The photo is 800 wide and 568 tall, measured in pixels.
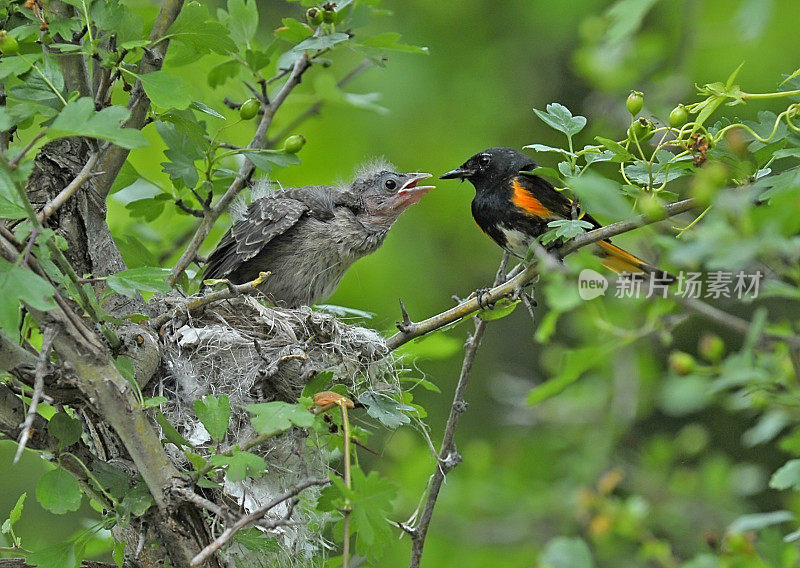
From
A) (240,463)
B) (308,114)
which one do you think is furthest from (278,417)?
(308,114)

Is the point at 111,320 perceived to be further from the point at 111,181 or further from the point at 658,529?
the point at 658,529

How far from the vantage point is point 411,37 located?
8031 millimetres

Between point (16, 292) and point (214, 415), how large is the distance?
0.65 metres

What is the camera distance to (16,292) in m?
2.02

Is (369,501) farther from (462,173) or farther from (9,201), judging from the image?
(462,173)

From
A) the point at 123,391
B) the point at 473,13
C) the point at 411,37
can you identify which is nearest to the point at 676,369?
the point at 123,391

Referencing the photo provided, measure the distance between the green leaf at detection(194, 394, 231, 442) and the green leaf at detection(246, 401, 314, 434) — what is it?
17 cm

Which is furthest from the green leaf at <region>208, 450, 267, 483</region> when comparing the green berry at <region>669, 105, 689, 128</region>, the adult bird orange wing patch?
the adult bird orange wing patch

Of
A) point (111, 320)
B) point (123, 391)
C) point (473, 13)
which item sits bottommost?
point (123, 391)

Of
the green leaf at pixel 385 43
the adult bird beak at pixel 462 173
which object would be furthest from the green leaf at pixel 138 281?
→ the adult bird beak at pixel 462 173

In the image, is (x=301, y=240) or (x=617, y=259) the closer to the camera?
(x=617, y=259)

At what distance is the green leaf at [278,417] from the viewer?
2.30 meters

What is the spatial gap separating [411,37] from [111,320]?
5.92m

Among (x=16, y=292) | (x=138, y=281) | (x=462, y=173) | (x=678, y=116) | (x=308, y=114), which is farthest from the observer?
(x=308, y=114)
